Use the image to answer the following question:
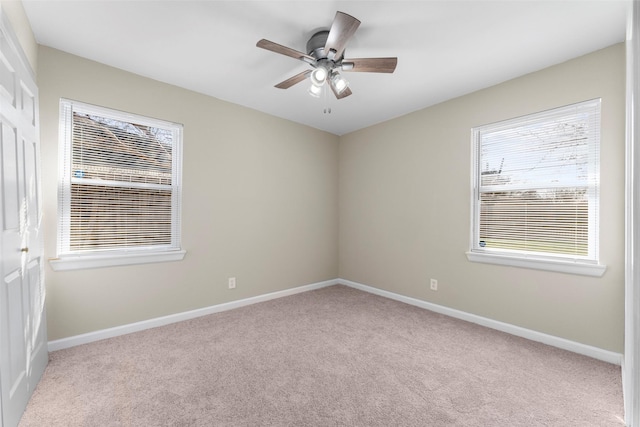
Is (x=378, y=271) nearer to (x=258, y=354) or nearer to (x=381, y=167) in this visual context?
(x=381, y=167)

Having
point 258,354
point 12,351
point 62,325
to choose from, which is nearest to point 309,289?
point 258,354

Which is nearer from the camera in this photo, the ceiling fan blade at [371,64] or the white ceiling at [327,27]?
the white ceiling at [327,27]

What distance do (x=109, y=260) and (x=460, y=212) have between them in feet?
11.9

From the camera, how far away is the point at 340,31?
5.55 feet

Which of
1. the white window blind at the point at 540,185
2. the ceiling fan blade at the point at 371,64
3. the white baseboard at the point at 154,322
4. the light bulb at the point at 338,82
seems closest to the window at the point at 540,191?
the white window blind at the point at 540,185

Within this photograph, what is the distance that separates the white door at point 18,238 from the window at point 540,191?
3652 millimetres

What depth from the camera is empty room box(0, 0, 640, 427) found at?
166cm

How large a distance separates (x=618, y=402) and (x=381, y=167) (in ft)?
10.1

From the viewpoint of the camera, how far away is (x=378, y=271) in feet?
13.0

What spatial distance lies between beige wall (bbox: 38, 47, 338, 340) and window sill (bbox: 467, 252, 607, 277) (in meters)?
2.25

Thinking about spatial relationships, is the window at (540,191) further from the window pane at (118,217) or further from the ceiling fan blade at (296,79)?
the window pane at (118,217)

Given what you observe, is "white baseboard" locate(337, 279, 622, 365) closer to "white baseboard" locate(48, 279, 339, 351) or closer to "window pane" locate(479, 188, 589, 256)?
"window pane" locate(479, 188, 589, 256)

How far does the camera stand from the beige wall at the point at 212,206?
2.31 metres

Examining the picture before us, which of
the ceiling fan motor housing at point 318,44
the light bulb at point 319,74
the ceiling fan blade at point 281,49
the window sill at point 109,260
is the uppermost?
the ceiling fan motor housing at point 318,44
